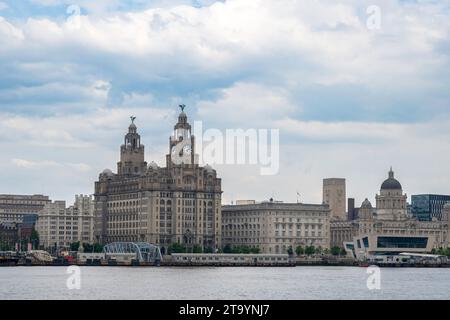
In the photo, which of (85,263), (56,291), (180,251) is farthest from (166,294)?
(180,251)

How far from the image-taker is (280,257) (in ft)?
627

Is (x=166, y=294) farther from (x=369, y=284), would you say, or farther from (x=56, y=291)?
(x=369, y=284)

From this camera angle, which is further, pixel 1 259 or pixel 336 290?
pixel 1 259

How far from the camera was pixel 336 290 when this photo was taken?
92.2 meters

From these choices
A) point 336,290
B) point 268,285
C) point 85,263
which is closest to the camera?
point 336,290

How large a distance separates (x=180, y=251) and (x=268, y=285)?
9796 cm
